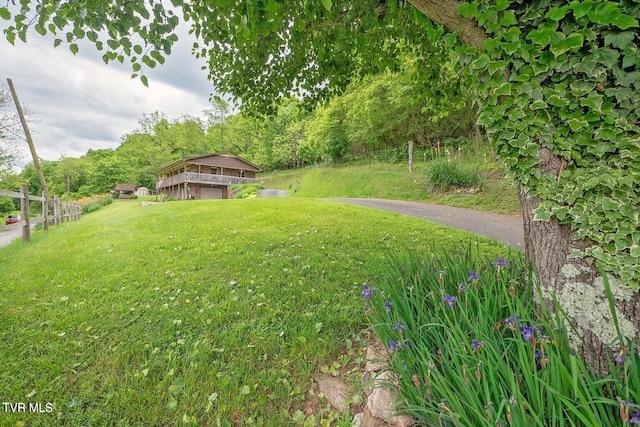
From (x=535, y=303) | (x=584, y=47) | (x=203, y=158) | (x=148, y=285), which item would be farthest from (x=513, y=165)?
(x=203, y=158)

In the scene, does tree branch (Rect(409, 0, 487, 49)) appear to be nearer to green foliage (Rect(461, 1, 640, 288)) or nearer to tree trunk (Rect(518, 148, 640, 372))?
green foliage (Rect(461, 1, 640, 288))

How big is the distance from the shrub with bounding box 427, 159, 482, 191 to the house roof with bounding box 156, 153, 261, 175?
23067 mm

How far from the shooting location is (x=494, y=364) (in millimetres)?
1112

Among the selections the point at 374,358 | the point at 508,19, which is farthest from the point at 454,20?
the point at 374,358

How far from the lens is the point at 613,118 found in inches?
42.6

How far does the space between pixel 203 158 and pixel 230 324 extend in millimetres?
27470

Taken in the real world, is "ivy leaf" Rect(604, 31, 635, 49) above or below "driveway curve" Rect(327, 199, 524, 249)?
above

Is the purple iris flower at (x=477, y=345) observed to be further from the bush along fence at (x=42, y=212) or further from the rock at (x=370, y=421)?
the bush along fence at (x=42, y=212)

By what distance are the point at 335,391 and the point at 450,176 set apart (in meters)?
9.86

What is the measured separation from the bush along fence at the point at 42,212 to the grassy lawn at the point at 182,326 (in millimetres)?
2538

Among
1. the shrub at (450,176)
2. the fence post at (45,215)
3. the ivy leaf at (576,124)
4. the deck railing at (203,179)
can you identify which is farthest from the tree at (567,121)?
the deck railing at (203,179)

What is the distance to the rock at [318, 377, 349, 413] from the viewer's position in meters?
1.61

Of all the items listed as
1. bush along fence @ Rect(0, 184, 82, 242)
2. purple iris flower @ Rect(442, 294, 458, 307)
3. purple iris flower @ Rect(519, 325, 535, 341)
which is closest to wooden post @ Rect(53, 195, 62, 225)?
bush along fence @ Rect(0, 184, 82, 242)

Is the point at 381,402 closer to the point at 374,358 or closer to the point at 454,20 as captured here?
the point at 374,358
